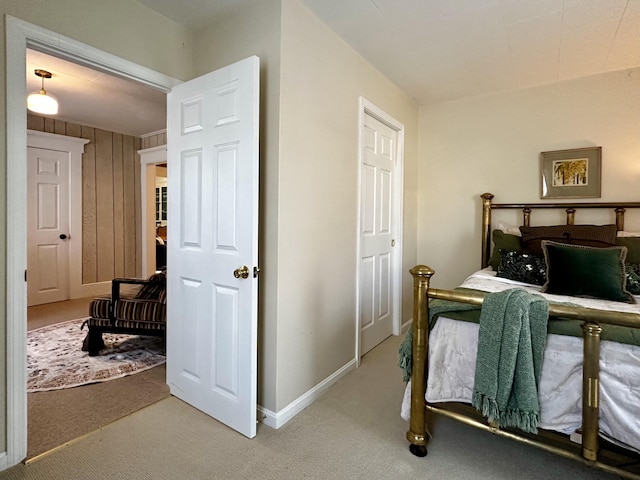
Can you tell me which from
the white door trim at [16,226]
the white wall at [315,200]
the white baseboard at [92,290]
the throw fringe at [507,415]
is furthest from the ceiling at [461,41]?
the white baseboard at [92,290]

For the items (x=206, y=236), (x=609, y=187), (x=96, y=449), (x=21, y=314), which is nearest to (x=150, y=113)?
(x=206, y=236)

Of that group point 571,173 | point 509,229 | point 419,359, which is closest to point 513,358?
point 419,359

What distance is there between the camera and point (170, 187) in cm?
231

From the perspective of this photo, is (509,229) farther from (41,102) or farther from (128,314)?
(41,102)

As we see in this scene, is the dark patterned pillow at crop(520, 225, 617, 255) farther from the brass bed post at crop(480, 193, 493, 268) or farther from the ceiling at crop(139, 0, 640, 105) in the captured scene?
the ceiling at crop(139, 0, 640, 105)

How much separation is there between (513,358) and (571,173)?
2.54m

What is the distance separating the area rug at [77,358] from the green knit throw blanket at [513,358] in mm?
2536

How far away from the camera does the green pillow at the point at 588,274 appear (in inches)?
82.3

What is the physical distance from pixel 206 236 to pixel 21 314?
95 cm

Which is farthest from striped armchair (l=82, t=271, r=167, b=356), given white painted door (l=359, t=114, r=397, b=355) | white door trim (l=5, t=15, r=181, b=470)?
white painted door (l=359, t=114, r=397, b=355)

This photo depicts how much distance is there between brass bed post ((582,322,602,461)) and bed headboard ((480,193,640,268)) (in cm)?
222

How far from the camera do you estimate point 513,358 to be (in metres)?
1.46

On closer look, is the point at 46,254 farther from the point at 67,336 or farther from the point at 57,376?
the point at 57,376

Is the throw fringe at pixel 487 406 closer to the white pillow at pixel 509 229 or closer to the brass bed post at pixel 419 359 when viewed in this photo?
the brass bed post at pixel 419 359
